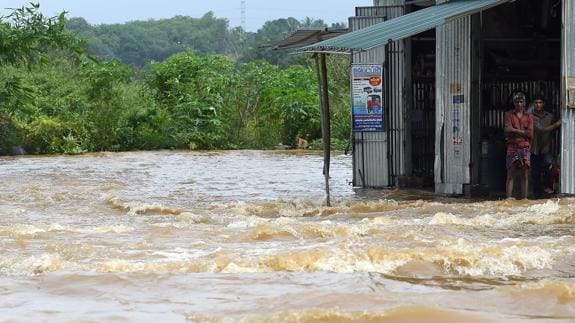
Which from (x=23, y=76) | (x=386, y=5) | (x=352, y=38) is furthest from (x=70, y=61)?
(x=352, y=38)

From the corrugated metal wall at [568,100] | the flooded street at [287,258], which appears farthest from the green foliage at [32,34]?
the corrugated metal wall at [568,100]

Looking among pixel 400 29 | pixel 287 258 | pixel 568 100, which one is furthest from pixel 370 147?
pixel 287 258

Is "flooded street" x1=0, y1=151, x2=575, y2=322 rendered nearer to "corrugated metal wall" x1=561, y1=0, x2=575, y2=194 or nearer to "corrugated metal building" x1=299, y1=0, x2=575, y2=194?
"corrugated metal wall" x1=561, y1=0, x2=575, y2=194

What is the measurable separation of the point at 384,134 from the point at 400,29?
12.3 feet

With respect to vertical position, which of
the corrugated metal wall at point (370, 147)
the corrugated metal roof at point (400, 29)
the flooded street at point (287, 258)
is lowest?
the flooded street at point (287, 258)

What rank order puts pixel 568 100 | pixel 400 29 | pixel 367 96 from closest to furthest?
pixel 400 29 → pixel 568 100 → pixel 367 96

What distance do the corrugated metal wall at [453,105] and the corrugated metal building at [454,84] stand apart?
0.02 meters

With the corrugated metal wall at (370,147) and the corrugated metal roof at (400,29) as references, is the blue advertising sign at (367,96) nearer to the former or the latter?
the corrugated metal wall at (370,147)

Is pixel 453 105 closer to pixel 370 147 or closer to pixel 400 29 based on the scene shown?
pixel 370 147

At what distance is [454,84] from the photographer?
14.9 m

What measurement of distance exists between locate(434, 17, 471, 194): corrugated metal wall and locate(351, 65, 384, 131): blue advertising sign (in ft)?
4.25

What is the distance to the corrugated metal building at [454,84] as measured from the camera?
14.9 metres

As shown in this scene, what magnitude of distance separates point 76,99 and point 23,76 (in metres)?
2.13

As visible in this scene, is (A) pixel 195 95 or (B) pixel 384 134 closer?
(B) pixel 384 134
